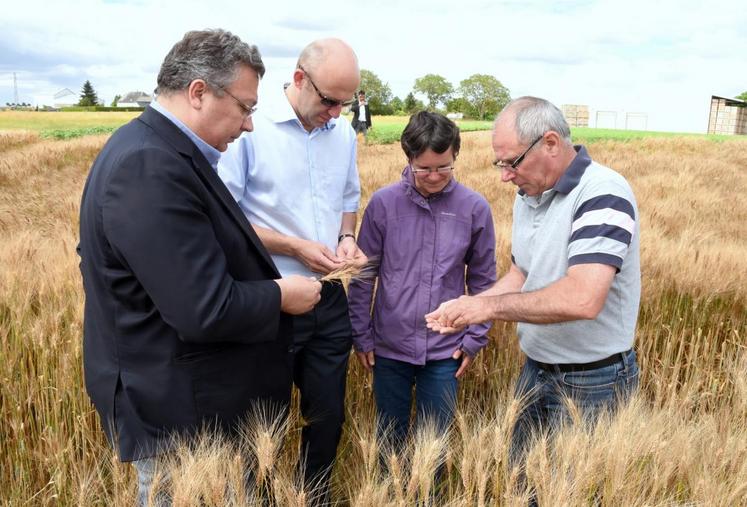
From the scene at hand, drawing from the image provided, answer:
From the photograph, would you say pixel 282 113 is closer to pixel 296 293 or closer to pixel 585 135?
pixel 296 293

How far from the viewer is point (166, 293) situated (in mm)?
1372

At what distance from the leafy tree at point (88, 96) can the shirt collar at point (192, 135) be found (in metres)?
100

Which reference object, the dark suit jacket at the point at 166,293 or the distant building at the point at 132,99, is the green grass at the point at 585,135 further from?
the distant building at the point at 132,99

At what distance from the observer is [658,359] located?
3082 millimetres

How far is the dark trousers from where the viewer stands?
2.33 metres

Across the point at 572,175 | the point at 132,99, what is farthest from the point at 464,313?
the point at 132,99

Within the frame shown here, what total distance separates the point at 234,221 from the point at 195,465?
61cm

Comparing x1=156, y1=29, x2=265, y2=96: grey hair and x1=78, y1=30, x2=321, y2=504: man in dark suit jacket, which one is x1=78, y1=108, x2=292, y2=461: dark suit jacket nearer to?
x1=78, y1=30, x2=321, y2=504: man in dark suit jacket

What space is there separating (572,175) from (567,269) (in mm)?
303

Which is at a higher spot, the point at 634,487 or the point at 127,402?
the point at 127,402

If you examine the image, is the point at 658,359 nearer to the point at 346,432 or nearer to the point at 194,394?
the point at 346,432

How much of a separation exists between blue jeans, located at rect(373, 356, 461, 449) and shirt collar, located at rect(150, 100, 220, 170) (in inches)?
49.1

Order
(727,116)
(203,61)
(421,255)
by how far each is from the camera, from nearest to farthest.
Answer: (203,61) → (421,255) → (727,116)

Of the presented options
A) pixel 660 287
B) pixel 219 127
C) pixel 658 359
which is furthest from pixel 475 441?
pixel 660 287
